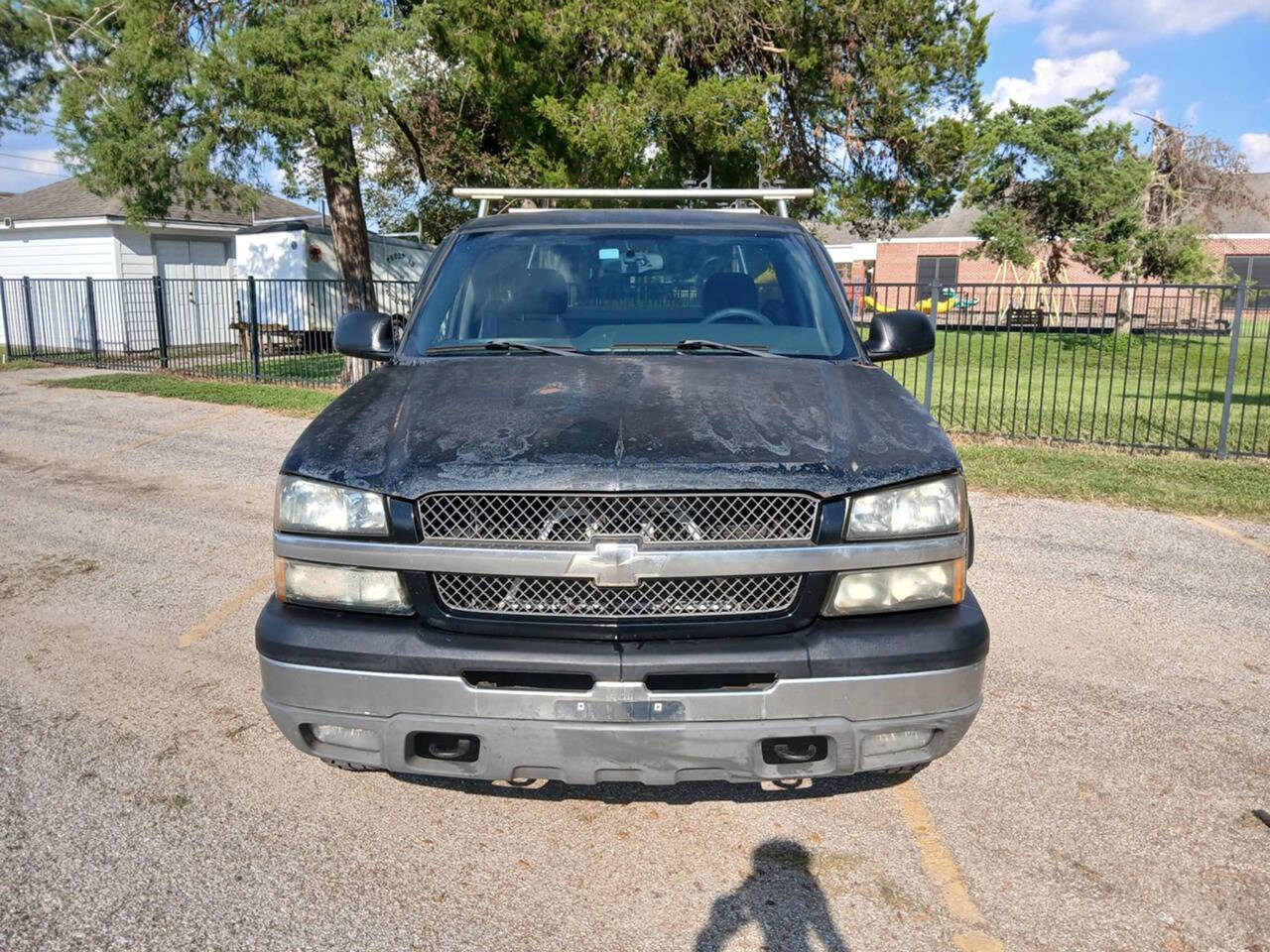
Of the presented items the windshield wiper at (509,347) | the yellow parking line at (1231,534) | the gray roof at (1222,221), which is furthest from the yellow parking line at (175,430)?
the gray roof at (1222,221)

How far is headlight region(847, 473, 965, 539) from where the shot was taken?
291cm

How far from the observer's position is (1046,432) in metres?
12.5

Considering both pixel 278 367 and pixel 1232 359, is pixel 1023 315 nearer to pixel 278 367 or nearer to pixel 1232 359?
pixel 1232 359

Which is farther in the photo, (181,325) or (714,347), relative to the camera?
(181,325)

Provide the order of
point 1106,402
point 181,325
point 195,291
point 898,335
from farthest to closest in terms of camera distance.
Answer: point 195,291 → point 181,325 → point 1106,402 → point 898,335

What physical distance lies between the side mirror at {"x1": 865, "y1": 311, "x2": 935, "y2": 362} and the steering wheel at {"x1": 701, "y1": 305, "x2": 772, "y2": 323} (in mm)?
445

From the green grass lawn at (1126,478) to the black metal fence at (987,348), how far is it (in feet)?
2.75

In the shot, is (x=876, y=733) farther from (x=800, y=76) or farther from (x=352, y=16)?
(x=800, y=76)

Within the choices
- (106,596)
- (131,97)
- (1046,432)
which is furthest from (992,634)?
(131,97)

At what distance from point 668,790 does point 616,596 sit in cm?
118

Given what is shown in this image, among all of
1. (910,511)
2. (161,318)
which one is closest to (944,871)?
(910,511)

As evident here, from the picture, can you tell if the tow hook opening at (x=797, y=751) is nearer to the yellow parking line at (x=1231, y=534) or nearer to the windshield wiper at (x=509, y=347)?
the windshield wiper at (x=509, y=347)

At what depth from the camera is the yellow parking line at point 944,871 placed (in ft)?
9.36

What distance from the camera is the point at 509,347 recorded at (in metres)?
3.90
